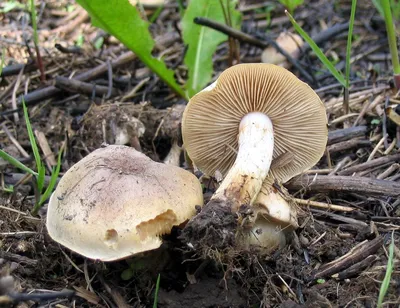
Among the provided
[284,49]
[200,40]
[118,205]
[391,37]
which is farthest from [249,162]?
[284,49]

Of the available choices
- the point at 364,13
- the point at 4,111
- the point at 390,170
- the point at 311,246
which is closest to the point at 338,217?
the point at 311,246

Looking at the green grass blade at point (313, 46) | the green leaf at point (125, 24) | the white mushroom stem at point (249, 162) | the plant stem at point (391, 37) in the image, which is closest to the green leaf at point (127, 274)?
the white mushroom stem at point (249, 162)

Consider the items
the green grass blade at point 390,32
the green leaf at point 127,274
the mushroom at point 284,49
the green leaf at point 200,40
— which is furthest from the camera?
the mushroom at point 284,49

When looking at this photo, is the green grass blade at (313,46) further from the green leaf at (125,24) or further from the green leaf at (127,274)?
the green leaf at (127,274)

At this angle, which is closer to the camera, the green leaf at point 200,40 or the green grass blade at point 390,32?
the green grass blade at point 390,32

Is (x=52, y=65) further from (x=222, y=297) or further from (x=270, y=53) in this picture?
(x=222, y=297)
